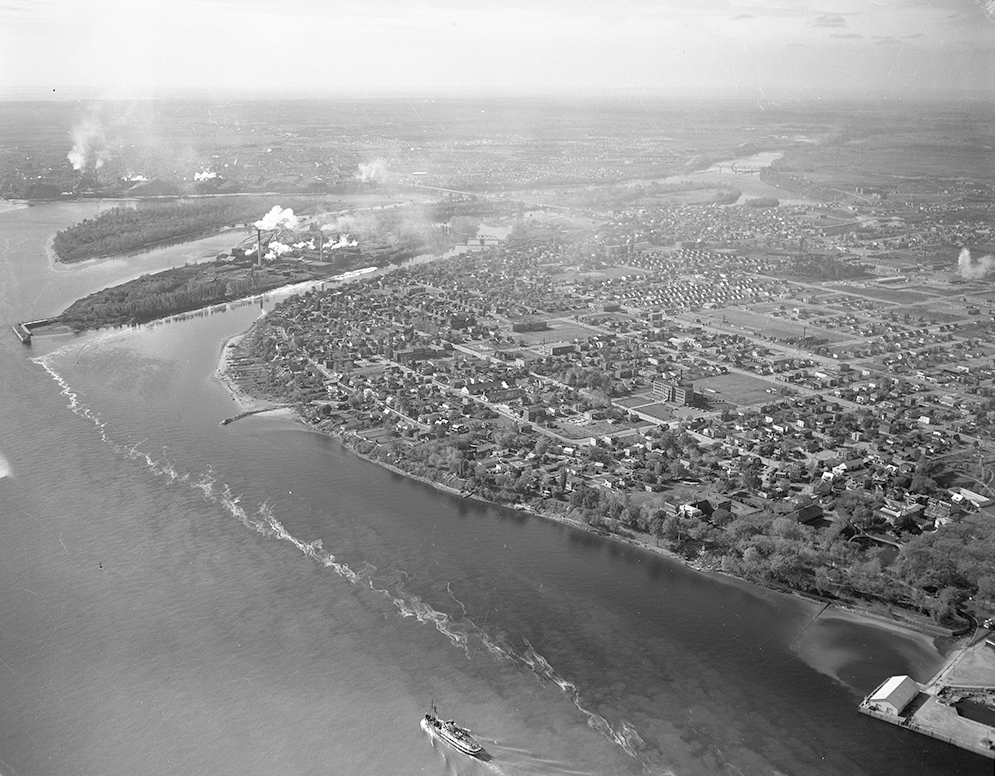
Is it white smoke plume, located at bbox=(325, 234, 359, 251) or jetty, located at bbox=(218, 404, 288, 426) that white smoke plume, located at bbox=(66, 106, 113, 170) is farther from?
jetty, located at bbox=(218, 404, 288, 426)

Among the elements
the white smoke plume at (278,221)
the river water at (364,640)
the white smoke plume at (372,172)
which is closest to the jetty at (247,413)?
the river water at (364,640)

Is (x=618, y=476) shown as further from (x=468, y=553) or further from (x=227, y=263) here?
(x=227, y=263)

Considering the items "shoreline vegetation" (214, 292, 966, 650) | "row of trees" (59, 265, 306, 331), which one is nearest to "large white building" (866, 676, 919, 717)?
"shoreline vegetation" (214, 292, 966, 650)

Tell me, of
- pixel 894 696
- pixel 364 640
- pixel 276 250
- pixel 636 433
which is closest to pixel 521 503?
pixel 636 433

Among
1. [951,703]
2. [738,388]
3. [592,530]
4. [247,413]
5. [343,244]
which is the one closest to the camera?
[951,703]

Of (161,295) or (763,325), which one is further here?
(161,295)

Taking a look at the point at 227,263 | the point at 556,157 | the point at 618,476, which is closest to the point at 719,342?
the point at 618,476

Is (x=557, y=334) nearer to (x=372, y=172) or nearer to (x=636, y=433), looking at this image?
(x=636, y=433)
